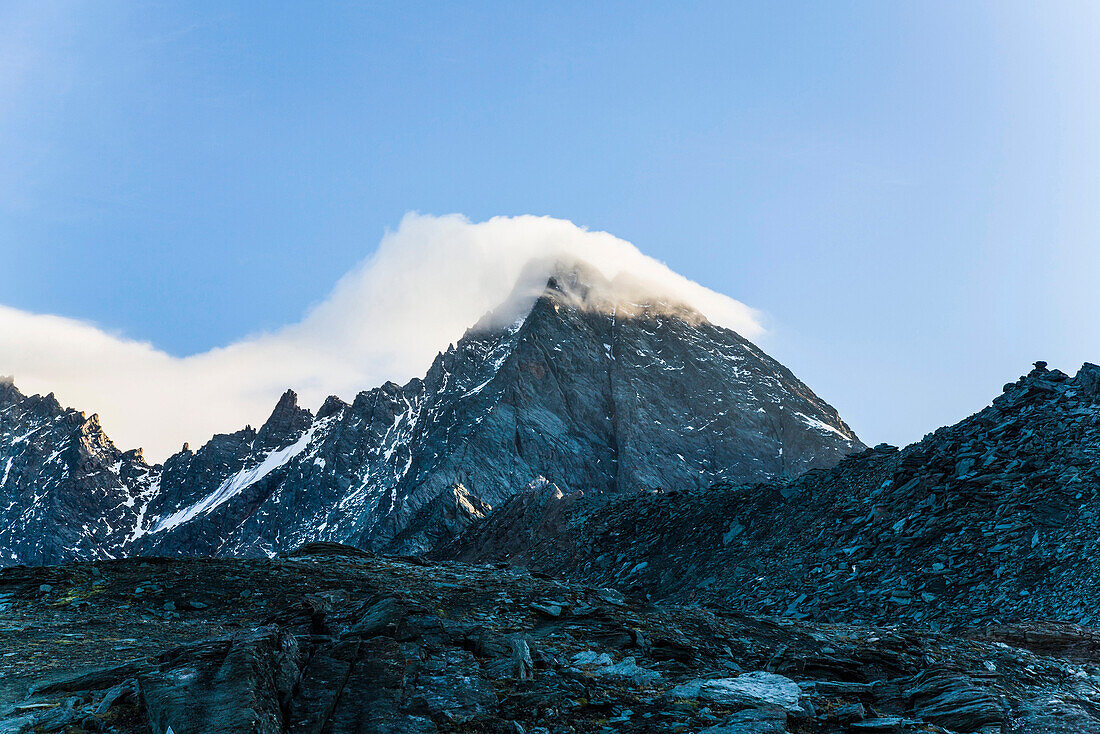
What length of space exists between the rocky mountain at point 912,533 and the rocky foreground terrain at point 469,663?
6.78 metres

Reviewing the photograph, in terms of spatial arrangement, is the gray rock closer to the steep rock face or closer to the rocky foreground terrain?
the rocky foreground terrain

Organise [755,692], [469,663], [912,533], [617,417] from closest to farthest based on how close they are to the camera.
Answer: [755,692], [469,663], [912,533], [617,417]

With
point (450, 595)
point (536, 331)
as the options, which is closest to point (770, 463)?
point (536, 331)

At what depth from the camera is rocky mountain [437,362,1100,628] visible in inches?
1124

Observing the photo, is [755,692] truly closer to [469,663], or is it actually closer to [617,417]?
[469,663]

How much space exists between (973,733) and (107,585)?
67.5ft

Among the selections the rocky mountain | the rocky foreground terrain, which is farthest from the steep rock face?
the rocky foreground terrain

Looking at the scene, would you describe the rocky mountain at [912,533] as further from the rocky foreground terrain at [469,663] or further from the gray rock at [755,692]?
the gray rock at [755,692]

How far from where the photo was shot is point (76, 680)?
12.9 meters

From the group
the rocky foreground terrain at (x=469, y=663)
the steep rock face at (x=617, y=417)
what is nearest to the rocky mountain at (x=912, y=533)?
the rocky foreground terrain at (x=469, y=663)

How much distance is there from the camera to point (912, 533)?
1331 inches

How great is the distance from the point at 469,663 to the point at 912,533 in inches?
1009

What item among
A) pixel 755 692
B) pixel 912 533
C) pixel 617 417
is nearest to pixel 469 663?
pixel 755 692

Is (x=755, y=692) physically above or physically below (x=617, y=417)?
below
